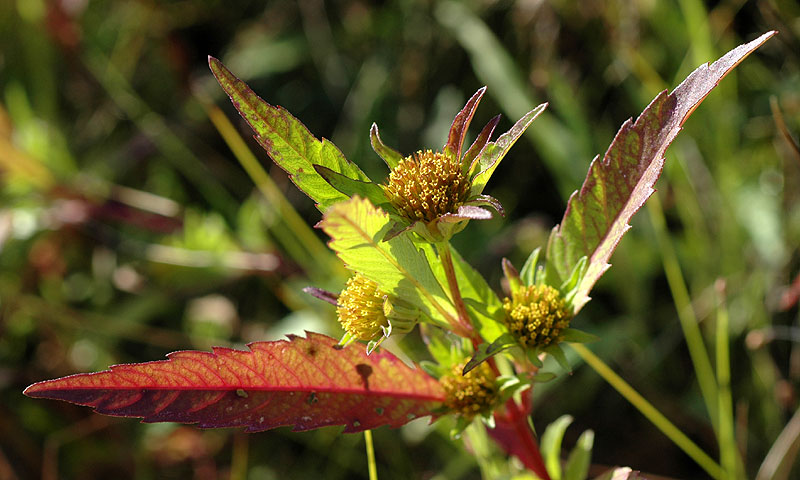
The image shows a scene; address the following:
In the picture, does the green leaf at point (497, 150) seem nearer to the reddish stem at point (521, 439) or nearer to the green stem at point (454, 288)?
the green stem at point (454, 288)

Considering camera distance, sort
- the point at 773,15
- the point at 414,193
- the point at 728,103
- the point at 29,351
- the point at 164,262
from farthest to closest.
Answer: the point at 29,351, the point at 164,262, the point at 728,103, the point at 773,15, the point at 414,193

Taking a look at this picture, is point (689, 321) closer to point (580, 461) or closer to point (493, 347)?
point (580, 461)

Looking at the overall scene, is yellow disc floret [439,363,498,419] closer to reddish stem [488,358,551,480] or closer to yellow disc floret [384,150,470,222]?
reddish stem [488,358,551,480]

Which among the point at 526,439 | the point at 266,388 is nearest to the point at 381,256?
the point at 266,388

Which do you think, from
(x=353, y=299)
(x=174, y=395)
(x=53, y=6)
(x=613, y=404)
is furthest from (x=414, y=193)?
(x=53, y=6)

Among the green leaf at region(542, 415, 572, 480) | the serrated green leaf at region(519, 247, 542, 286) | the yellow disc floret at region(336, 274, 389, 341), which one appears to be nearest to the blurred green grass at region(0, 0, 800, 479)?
the green leaf at region(542, 415, 572, 480)

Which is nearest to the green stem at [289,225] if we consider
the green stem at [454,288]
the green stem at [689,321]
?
the green stem at [689,321]

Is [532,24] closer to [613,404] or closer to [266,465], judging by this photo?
[613,404]
